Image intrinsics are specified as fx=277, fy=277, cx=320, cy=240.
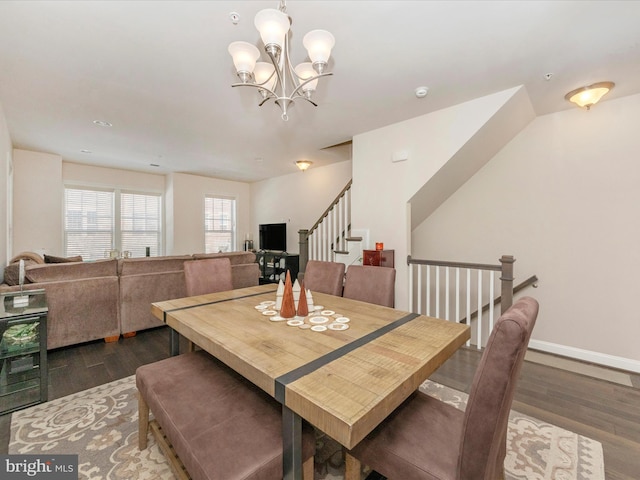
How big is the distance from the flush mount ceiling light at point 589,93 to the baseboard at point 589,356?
251cm

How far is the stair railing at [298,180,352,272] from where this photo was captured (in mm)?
4207

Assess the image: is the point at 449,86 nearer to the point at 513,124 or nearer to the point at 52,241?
the point at 513,124

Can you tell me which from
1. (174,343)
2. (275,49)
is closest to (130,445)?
(174,343)

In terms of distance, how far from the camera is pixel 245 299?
205 cm

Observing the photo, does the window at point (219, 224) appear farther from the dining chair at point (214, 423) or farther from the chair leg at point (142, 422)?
the dining chair at point (214, 423)

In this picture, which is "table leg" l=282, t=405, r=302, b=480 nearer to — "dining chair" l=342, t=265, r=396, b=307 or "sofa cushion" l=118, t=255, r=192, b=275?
"dining chair" l=342, t=265, r=396, b=307

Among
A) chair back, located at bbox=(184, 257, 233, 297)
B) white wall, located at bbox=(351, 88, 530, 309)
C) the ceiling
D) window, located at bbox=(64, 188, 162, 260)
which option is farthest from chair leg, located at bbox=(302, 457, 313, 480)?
window, located at bbox=(64, 188, 162, 260)

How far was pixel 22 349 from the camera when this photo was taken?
213 cm

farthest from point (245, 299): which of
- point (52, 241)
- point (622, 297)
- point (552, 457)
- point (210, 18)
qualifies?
point (52, 241)

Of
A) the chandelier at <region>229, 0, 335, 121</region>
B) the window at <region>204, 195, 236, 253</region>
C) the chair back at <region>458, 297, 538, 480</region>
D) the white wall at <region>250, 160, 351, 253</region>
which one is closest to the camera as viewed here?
the chair back at <region>458, 297, 538, 480</region>

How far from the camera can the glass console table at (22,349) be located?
206cm

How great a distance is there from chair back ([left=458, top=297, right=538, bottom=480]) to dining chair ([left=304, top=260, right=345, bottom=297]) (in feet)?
5.15

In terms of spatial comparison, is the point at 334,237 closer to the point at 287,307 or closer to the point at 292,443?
the point at 287,307

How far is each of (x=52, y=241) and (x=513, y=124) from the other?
7.36 m
